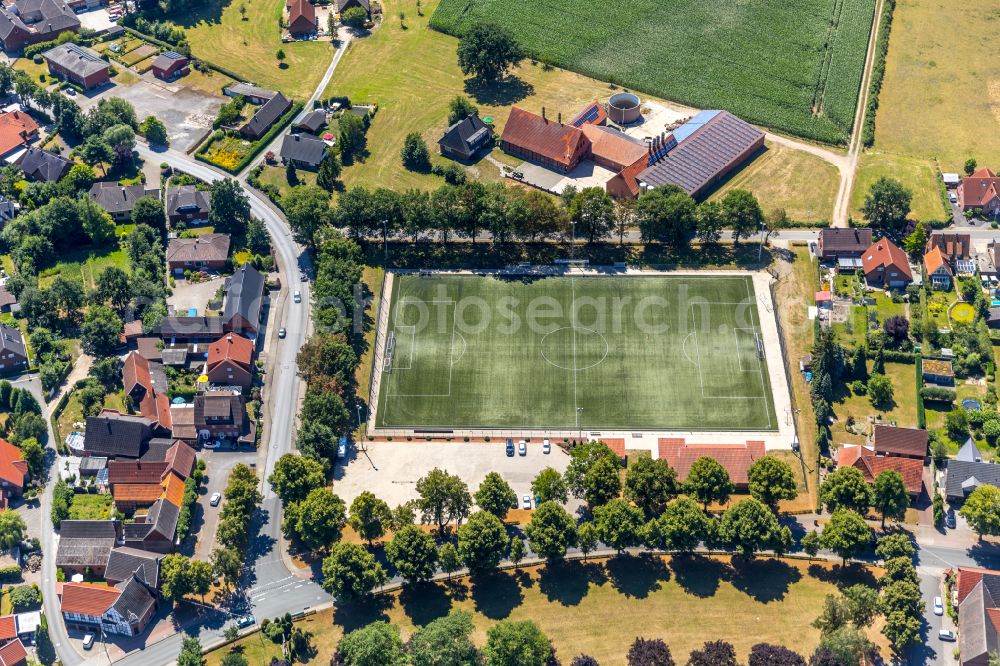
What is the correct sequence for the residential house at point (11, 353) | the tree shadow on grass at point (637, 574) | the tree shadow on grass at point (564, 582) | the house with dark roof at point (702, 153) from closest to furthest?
the tree shadow on grass at point (564, 582) → the tree shadow on grass at point (637, 574) → the residential house at point (11, 353) → the house with dark roof at point (702, 153)

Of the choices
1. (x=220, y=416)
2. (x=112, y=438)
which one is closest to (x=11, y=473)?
(x=112, y=438)

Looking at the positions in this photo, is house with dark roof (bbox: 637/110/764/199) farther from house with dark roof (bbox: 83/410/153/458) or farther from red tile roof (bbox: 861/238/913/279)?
house with dark roof (bbox: 83/410/153/458)

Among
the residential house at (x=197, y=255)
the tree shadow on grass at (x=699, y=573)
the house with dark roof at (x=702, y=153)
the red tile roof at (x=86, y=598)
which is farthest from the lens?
the house with dark roof at (x=702, y=153)

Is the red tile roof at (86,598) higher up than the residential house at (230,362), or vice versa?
the residential house at (230,362)

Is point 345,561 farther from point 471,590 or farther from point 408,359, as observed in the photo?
point 408,359

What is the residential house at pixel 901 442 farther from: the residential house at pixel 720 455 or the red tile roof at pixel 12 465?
the red tile roof at pixel 12 465

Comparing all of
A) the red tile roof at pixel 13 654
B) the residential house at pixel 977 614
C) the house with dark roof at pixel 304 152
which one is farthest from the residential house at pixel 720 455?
the house with dark roof at pixel 304 152
